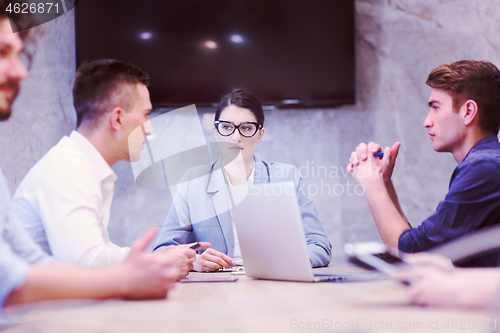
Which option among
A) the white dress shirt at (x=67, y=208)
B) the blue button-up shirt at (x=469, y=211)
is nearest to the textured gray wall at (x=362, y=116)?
the blue button-up shirt at (x=469, y=211)

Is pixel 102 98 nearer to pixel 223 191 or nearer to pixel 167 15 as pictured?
pixel 223 191

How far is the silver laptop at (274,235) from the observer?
951mm

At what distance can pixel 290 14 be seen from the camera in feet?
8.20

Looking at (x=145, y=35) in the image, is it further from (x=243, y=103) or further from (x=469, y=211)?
(x=469, y=211)

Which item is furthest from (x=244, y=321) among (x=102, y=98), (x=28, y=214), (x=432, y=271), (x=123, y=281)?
(x=102, y=98)

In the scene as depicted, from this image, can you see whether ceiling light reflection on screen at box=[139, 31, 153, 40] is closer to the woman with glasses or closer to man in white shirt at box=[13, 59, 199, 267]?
the woman with glasses

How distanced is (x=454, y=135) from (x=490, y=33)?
1.65 meters

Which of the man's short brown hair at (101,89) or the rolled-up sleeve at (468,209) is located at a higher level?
the man's short brown hair at (101,89)

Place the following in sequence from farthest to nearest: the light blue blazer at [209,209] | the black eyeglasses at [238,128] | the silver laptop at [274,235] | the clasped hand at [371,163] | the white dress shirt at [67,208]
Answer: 1. the black eyeglasses at [238,128]
2. the light blue blazer at [209,209]
3. the clasped hand at [371,163]
4. the silver laptop at [274,235]
5. the white dress shirt at [67,208]

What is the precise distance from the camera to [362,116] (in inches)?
101

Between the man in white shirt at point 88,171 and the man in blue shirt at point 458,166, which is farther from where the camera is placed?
the man in blue shirt at point 458,166

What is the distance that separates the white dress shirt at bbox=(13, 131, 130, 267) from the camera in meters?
0.82

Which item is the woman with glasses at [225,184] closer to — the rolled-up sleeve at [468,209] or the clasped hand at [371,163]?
the clasped hand at [371,163]

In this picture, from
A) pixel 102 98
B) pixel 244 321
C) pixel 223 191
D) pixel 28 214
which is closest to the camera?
pixel 244 321
